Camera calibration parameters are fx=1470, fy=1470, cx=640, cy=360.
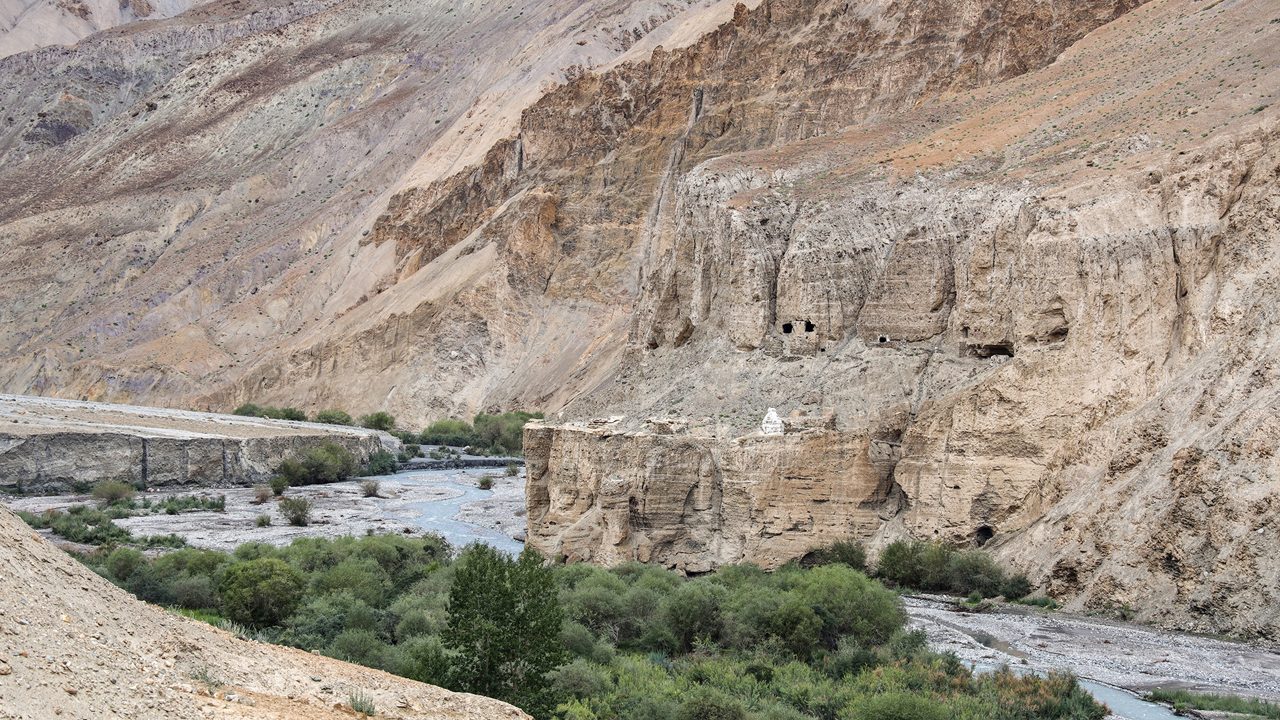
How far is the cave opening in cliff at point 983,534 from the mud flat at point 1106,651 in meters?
3.61

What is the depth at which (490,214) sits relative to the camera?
8688 cm

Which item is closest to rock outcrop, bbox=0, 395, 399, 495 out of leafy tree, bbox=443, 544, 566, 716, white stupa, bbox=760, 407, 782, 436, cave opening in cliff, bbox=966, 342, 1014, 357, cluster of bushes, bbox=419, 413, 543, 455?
cluster of bushes, bbox=419, 413, 543, 455

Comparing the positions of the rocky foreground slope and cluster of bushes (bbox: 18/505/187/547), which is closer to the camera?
the rocky foreground slope

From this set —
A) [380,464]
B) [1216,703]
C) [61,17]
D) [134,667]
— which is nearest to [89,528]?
[380,464]

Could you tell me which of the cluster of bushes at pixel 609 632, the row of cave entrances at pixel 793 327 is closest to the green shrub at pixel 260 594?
the cluster of bushes at pixel 609 632

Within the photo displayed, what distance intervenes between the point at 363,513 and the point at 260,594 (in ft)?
79.8

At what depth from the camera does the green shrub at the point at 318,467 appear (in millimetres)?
63875

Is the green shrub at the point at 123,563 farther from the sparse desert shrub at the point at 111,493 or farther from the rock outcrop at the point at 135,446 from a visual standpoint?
the rock outcrop at the point at 135,446

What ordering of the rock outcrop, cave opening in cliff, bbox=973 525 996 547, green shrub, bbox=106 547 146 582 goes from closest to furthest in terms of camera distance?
cave opening in cliff, bbox=973 525 996 547, green shrub, bbox=106 547 146 582, the rock outcrop

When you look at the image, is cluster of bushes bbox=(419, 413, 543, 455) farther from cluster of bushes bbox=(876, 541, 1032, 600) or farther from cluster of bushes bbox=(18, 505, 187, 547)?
cluster of bushes bbox=(876, 541, 1032, 600)

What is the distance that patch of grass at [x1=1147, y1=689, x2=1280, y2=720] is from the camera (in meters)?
21.3

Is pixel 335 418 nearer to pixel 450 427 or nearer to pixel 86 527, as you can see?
pixel 450 427

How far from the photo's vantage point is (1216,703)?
21.9 m

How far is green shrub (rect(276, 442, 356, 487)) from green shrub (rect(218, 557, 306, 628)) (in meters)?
32.7
